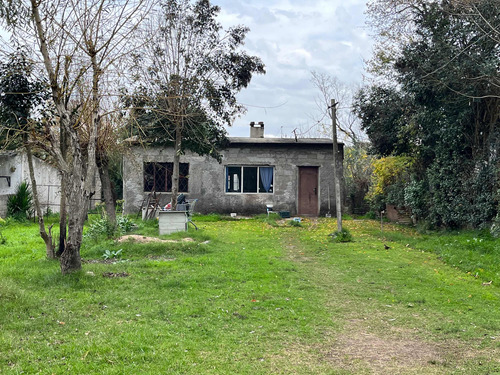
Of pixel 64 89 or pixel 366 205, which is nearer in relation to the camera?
pixel 64 89

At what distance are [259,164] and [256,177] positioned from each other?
24.1 inches

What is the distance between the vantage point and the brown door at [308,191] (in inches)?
818

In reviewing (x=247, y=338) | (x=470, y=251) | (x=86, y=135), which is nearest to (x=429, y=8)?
(x=470, y=251)

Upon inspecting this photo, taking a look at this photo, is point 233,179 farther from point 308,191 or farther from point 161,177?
point 308,191

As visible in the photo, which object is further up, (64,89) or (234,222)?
(64,89)

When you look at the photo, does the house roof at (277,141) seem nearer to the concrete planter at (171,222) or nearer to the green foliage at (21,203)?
the concrete planter at (171,222)

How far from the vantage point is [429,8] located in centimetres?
1266

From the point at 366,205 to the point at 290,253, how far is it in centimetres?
1231

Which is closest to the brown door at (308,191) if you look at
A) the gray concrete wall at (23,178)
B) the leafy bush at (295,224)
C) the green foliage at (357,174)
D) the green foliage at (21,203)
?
the green foliage at (357,174)

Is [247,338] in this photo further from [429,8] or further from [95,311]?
[429,8]

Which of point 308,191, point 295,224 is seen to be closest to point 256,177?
point 308,191

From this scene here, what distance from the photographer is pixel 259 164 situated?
68.0 feet

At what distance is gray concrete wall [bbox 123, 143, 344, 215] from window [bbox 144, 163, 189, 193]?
0.88 ft

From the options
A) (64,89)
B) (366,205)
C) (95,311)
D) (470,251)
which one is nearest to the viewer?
(95,311)
